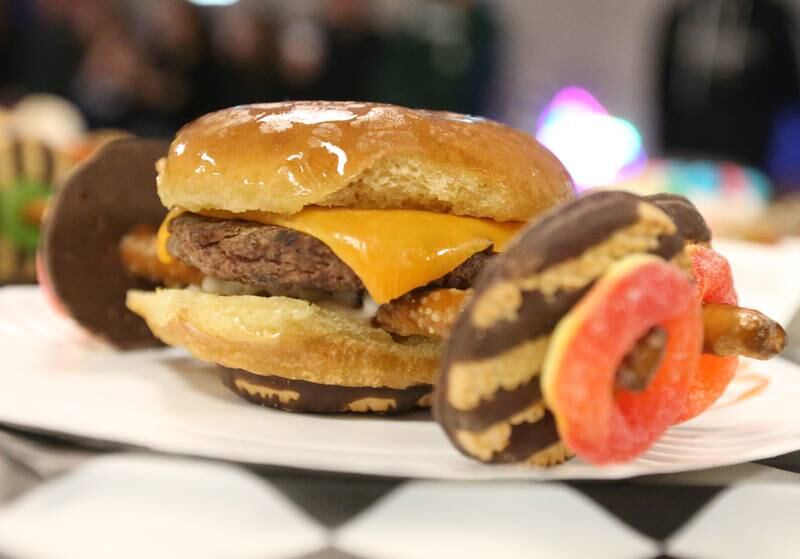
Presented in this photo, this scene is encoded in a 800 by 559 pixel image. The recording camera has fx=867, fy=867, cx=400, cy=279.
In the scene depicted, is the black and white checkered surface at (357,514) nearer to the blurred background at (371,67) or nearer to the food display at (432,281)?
the food display at (432,281)

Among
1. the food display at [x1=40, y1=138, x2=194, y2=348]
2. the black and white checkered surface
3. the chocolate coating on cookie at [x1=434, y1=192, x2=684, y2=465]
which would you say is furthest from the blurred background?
the chocolate coating on cookie at [x1=434, y1=192, x2=684, y2=465]

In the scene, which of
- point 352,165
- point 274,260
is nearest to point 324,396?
point 274,260

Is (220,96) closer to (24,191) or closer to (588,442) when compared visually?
(24,191)

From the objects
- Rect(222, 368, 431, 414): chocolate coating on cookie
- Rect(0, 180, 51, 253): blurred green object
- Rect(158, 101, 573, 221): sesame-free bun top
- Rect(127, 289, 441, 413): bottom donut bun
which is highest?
Rect(158, 101, 573, 221): sesame-free bun top

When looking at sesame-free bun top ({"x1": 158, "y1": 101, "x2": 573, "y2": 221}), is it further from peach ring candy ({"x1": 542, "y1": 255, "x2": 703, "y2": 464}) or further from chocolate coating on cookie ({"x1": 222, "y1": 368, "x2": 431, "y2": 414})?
peach ring candy ({"x1": 542, "y1": 255, "x2": 703, "y2": 464})

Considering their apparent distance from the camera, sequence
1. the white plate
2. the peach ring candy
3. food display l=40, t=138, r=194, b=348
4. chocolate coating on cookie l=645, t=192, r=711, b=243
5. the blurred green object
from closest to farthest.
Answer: the peach ring candy
the white plate
chocolate coating on cookie l=645, t=192, r=711, b=243
food display l=40, t=138, r=194, b=348
the blurred green object

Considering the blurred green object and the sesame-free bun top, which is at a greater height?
the sesame-free bun top

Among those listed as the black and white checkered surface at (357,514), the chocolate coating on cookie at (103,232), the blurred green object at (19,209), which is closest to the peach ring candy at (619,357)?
the black and white checkered surface at (357,514)

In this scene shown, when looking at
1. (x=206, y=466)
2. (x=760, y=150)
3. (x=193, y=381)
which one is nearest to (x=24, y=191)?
(x=193, y=381)
